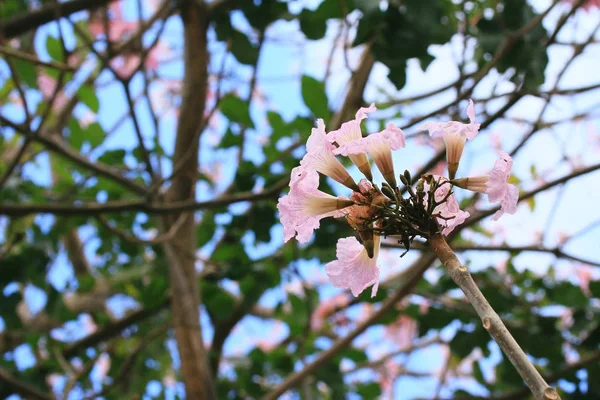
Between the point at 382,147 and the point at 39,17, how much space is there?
139 centimetres

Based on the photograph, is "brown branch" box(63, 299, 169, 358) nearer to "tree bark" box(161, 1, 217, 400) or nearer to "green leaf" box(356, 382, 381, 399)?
"tree bark" box(161, 1, 217, 400)

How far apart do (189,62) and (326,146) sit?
1.33 meters

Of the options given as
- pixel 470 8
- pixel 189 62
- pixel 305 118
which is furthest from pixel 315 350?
pixel 470 8

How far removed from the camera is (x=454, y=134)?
0.66 meters

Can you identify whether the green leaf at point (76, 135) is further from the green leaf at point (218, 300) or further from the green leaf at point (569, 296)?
the green leaf at point (569, 296)

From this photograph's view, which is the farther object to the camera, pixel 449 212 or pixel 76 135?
pixel 76 135

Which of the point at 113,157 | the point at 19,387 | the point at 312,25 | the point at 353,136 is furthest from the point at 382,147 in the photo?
Result: the point at 19,387

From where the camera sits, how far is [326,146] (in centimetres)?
65

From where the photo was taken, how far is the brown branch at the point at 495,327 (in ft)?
1.36

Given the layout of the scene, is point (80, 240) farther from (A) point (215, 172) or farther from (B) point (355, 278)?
(B) point (355, 278)

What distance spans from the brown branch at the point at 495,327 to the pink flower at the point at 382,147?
0.11 meters

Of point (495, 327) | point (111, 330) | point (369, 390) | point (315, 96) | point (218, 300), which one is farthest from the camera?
point (111, 330)

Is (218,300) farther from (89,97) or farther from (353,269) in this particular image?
(353,269)

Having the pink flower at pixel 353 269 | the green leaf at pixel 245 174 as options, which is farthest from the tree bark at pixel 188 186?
the pink flower at pixel 353 269
